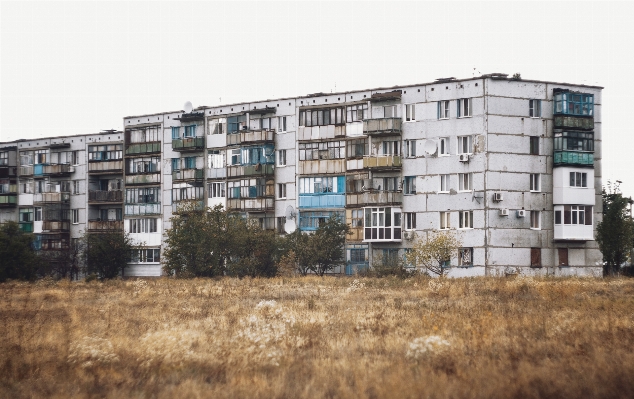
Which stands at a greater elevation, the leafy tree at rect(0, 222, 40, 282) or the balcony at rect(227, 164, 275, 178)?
the balcony at rect(227, 164, 275, 178)

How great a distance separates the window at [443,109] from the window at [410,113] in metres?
2.17

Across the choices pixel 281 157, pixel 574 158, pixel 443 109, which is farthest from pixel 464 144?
pixel 281 157

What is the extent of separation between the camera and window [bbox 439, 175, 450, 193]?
53875mm

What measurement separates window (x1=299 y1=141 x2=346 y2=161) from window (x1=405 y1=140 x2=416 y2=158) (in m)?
5.69

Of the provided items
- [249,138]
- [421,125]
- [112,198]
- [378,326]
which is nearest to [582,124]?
[421,125]

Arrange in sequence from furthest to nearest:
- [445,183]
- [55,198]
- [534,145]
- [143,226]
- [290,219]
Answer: [55,198], [143,226], [290,219], [445,183], [534,145]

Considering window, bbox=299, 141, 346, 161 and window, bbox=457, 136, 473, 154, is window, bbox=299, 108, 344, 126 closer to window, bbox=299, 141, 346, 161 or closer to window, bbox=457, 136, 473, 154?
window, bbox=299, 141, 346, 161

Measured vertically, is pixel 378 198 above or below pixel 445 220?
above

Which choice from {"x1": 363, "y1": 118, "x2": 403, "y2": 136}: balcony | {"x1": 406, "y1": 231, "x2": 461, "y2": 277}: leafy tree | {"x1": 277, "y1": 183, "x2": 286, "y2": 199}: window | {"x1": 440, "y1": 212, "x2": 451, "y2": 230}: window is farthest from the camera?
{"x1": 277, "y1": 183, "x2": 286, "y2": 199}: window

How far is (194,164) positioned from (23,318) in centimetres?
4321

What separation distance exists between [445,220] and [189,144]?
85.4 feet

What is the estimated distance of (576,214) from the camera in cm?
5219

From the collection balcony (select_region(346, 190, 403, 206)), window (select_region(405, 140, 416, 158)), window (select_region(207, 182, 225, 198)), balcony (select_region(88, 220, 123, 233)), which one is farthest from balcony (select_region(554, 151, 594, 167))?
balcony (select_region(88, 220, 123, 233))

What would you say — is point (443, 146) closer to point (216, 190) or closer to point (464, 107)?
point (464, 107)
